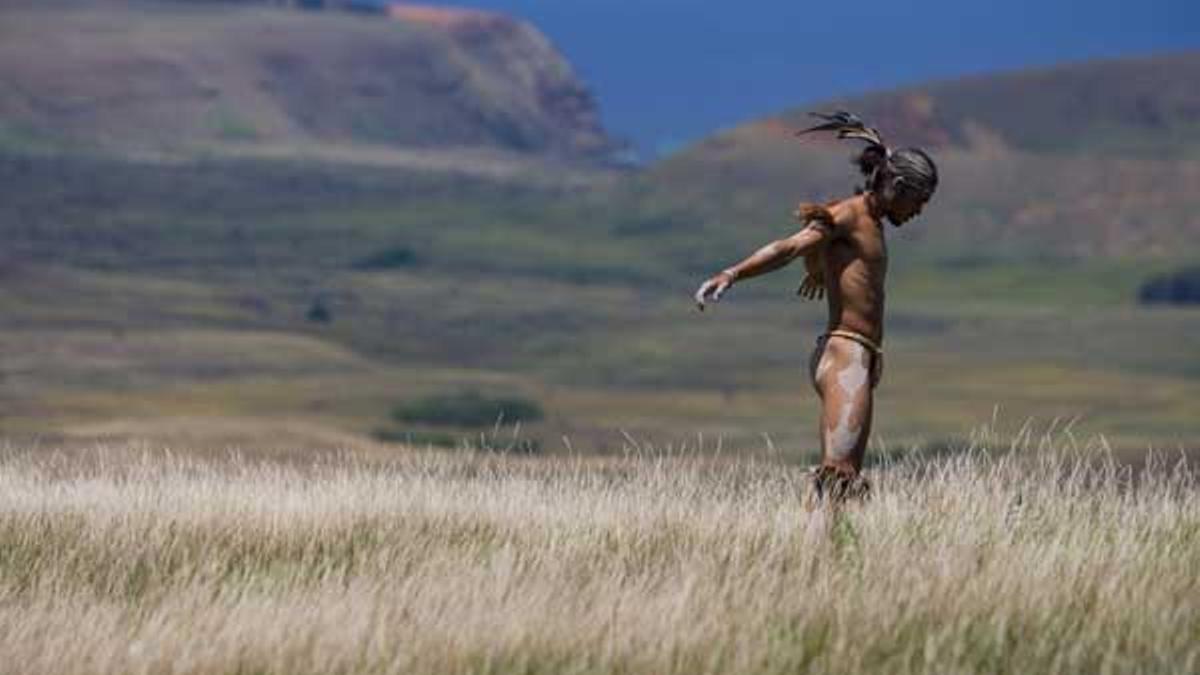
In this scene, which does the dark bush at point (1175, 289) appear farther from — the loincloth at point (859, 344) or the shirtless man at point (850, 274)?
the loincloth at point (859, 344)

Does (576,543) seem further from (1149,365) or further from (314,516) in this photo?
(1149,365)

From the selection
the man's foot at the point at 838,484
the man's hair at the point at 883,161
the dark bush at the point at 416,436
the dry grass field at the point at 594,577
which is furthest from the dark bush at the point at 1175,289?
the man's foot at the point at 838,484

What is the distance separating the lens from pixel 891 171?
1090cm

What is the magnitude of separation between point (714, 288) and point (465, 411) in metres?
88.1

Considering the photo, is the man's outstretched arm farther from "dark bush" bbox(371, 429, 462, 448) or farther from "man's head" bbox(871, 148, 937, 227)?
"dark bush" bbox(371, 429, 462, 448)

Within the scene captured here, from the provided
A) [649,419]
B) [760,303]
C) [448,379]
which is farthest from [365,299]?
[649,419]

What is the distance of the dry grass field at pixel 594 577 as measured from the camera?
865 centimetres

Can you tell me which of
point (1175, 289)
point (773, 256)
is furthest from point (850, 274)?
point (1175, 289)

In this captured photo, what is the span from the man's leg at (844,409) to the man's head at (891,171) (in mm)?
582

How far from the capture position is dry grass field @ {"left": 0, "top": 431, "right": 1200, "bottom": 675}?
8.65m

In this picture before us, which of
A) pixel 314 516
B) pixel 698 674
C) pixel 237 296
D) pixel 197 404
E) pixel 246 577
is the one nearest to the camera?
pixel 698 674

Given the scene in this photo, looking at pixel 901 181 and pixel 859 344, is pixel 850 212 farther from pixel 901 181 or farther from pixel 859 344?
pixel 859 344

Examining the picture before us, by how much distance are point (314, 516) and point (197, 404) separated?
273 feet

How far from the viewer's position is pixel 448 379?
117438mm
